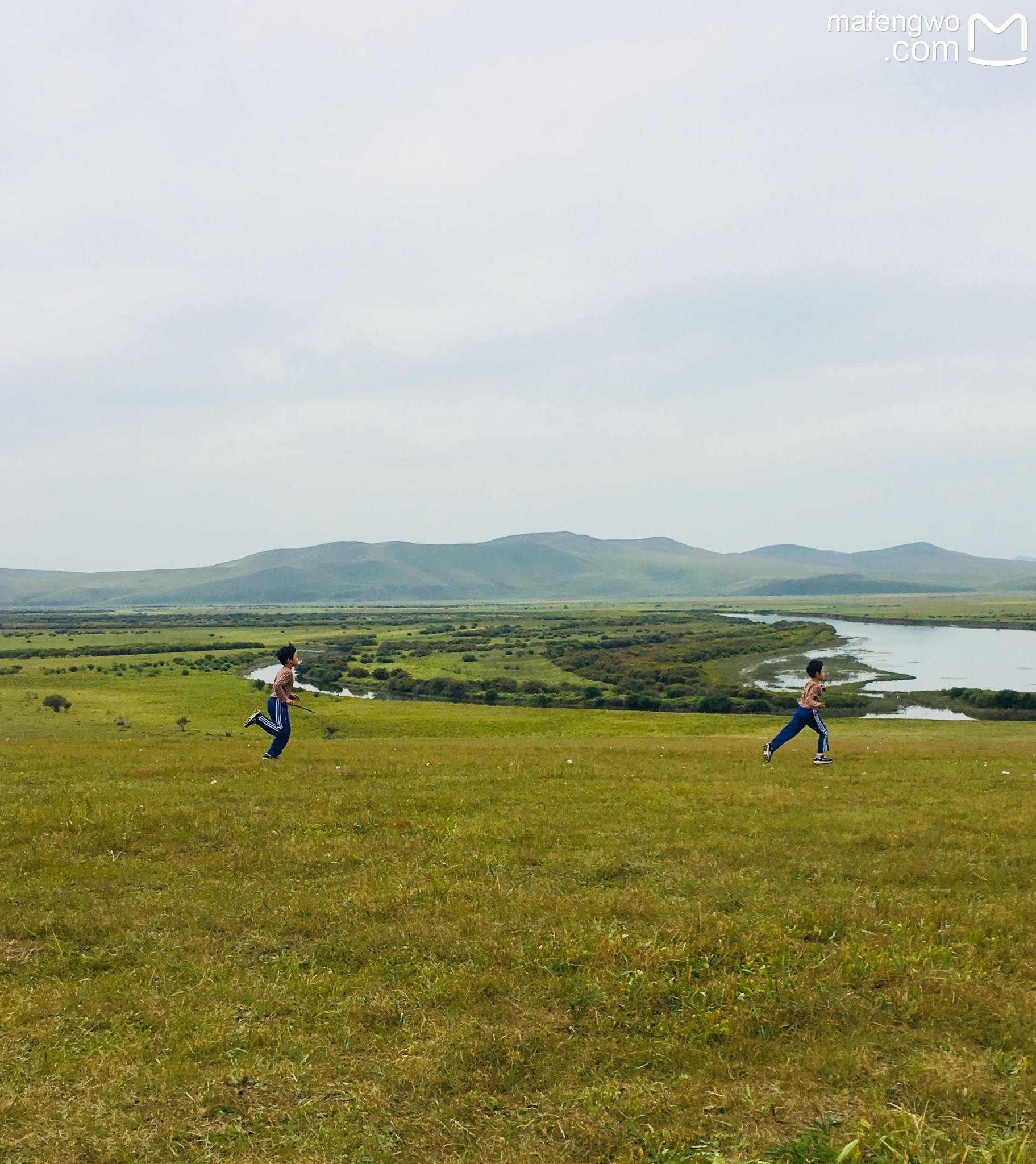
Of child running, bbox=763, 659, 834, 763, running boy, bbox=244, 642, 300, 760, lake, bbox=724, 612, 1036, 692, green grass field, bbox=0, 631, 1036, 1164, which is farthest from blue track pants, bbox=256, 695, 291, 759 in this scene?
lake, bbox=724, 612, 1036, 692

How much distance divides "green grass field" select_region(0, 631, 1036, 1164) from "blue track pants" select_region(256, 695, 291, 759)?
4.57 metres

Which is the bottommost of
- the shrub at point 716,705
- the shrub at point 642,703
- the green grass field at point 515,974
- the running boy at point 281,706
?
the shrub at point 642,703

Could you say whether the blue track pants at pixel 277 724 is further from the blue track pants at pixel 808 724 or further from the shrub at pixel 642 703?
the shrub at pixel 642 703

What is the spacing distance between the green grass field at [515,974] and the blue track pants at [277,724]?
457cm

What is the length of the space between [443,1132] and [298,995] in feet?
8.87

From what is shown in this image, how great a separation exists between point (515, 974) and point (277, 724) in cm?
1523

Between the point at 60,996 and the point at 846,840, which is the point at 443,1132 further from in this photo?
the point at 846,840

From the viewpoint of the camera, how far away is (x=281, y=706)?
2222cm

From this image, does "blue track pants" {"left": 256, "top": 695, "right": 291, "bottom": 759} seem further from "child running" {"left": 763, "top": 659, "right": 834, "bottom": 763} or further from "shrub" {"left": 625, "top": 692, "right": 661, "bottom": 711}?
"shrub" {"left": 625, "top": 692, "right": 661, "bottom": 711}

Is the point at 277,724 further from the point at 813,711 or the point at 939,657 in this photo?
the point at 939,657

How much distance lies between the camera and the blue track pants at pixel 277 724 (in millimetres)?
22141

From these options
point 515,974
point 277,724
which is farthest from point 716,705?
point 515,974

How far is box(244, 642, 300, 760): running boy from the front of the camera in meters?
22.0

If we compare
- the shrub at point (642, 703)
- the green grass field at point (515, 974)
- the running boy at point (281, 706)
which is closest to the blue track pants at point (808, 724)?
the green grass field at point (515, 974)
